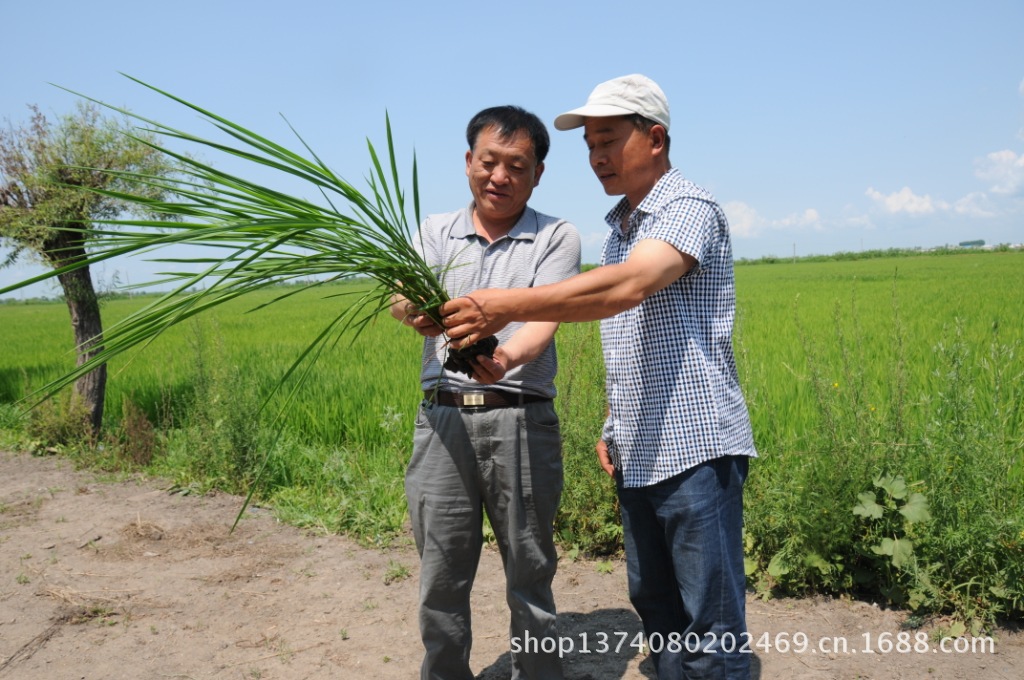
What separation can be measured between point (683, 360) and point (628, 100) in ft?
2.05

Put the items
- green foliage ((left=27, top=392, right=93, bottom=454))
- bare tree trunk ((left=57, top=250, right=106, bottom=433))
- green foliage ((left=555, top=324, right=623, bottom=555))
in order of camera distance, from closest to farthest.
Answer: green foliage ((left=555, top=324, right=623, bottom=555)) < bare tree trunk ((left=57, top=250, right=106, bottom=433)) < green foliage ((left=27, top=392, right=93, bottom=454))

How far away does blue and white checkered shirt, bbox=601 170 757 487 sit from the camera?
1.84 metres

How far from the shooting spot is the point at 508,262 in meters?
2.28

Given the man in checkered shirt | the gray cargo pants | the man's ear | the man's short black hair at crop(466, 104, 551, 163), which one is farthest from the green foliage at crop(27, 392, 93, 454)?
the man's ear

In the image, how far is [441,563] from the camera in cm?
234

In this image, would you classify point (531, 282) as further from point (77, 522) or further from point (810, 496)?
point (77, 522)

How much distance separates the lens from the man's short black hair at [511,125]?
2191mm

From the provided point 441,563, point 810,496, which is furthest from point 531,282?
point 810,496

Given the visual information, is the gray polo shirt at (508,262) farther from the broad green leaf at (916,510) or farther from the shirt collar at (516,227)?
the broad green leaf at (916,510)

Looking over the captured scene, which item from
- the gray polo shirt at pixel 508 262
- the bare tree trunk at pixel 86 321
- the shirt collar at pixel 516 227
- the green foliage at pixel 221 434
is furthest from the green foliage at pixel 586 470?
the bare tree trunk at pixel 86 321

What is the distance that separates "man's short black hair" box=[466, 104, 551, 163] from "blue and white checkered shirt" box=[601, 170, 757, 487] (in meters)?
0.46

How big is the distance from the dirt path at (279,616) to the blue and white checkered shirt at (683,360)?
3.98 ft

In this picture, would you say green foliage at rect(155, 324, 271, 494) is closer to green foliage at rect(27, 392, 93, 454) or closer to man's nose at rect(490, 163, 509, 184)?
green foliage at rect(27, 392, 93, 454)

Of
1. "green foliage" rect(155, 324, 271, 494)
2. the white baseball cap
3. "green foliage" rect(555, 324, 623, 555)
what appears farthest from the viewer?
"green foliage" rect(155, 324, 271, 494)
